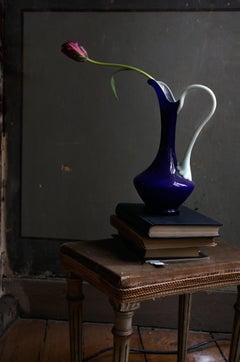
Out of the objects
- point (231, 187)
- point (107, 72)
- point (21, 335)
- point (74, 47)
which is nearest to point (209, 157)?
point (231, 187)

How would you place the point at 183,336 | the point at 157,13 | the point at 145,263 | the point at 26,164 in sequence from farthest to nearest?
1. the point at 26,164
2. the point at 157,13
3. the point at 183,336
4. the point at 145,263

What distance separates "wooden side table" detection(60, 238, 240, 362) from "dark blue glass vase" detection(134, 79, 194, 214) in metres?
0.15

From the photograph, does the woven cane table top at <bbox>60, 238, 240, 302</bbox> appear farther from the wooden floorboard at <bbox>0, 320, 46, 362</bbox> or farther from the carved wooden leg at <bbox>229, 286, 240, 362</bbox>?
the wooden floorboard at <bbox>0, 320, 46, 362</bbox>

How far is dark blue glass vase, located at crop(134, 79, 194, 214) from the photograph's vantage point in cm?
103

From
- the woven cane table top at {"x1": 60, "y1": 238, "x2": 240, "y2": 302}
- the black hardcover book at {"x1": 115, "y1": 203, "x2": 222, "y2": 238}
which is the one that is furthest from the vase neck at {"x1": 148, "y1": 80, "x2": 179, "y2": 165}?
the woven cane table top at {"x1": 60, "y1": 238, "x2": 240, "y2": 302}

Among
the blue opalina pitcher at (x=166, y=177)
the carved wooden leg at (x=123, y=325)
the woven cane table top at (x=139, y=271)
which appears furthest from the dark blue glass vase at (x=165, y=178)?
the carved wooden leg at (x=123, y=325)

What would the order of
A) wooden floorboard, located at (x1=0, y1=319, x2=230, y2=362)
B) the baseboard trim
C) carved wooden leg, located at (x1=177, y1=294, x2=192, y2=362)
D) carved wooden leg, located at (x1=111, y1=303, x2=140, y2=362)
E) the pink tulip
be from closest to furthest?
1. carved wooden leg, located at (x1=111, y1=303, x2=140, y2=362)
2. the pink tulip
3. carved wooden leg, located at (x1=177, y1=294, x2=192, y2=362)
4. wooden floorboard, located at (x1=0, y1=319, x2=230, y2=362)
5. the baseboard trim

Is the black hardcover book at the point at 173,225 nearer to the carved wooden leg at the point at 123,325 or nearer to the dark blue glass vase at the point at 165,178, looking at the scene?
the dark blue glass vase at the point at 165,178

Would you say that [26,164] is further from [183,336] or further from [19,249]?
[183,336]

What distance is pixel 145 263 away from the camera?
0.96 m

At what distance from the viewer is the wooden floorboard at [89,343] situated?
1.39 m

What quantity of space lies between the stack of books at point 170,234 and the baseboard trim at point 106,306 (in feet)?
1.90

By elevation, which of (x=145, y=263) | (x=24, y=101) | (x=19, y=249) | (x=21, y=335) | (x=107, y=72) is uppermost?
(x=107, y=72)

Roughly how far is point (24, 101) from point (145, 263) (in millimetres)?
815
